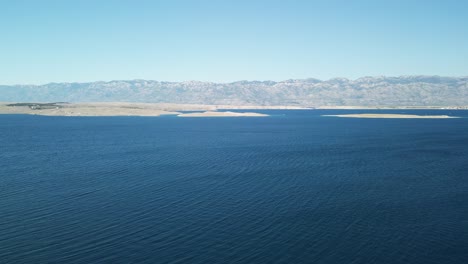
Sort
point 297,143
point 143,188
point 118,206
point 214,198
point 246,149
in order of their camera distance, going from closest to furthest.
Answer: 1. point 118,206
2. point 214,198
3. point 143,188
4. point 246,149
5. point 297,143

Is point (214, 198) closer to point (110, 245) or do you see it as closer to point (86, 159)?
point (110, 245)

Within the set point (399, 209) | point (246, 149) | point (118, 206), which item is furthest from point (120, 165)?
point (399, 209)

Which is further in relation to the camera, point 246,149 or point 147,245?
point 246,149

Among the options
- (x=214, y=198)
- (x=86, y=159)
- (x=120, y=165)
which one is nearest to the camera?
(x=214, y=198)

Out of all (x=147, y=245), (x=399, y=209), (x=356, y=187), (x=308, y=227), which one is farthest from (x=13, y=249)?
(x=356, y=187)

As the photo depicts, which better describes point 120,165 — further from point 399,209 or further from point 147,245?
point 399,209

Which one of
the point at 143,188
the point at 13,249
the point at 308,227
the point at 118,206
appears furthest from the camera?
the point at 143,188
